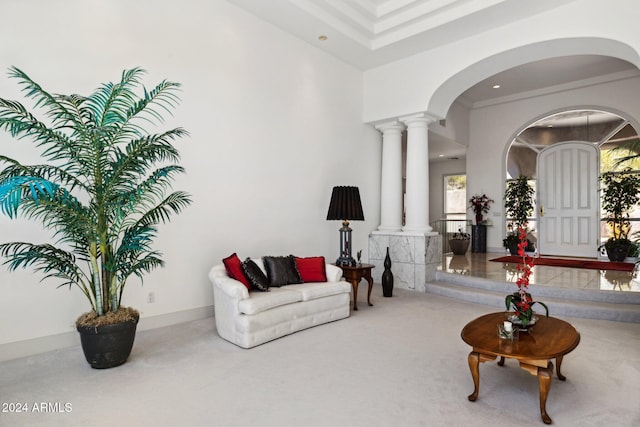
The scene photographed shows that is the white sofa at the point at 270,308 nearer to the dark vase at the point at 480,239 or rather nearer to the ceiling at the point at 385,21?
the ceiling at the point at 385,21

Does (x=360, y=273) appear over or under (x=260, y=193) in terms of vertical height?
under

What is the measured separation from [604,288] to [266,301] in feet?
15.8

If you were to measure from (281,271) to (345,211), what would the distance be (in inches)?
55.9

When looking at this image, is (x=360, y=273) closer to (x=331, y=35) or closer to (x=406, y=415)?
(x=406, y=415)

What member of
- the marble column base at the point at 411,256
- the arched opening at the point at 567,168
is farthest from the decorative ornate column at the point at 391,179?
the arched opening at the point at 567,168

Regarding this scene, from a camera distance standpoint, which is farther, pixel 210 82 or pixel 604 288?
pixel 604 288

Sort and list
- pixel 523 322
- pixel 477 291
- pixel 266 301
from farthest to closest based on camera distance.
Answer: pixel 477 291
pixel 266 301
pixel 523 322

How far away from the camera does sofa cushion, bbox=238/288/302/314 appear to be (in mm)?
3689

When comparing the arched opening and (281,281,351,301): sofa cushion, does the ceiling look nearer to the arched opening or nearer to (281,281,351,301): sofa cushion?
the arched opening

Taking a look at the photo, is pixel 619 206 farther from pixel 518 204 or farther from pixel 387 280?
pixel 387 280

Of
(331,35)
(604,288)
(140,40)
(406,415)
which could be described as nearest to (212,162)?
(140,40)

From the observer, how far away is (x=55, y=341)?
362cm

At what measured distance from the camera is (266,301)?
3.85m

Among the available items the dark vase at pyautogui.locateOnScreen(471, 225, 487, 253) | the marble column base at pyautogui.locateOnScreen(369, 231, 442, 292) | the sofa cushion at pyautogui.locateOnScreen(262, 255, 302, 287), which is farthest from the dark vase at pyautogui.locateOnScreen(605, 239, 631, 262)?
the sofa cushion at pyautogui.locateOnScreen(262, 255, 302, 287)
